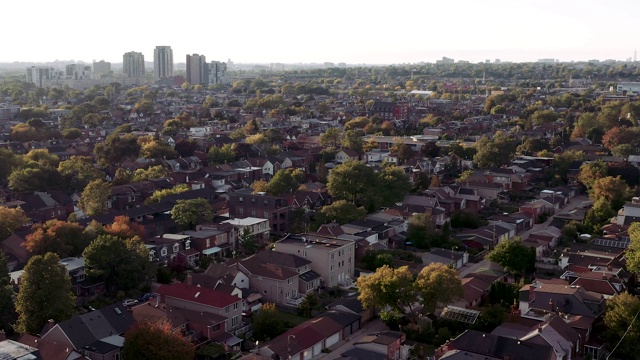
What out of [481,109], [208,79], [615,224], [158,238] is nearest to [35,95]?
[208,79]

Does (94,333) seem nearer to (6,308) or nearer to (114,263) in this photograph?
(6,308)

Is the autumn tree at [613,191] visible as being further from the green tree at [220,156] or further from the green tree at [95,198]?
the green tree at [95,198]

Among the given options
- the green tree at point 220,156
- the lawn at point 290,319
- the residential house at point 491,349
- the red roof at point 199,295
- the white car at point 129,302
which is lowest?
the lawn at point 290,319

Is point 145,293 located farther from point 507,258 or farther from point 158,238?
point 507,258

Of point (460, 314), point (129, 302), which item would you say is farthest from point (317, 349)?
point (129, 302)

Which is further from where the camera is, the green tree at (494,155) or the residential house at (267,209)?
the green tree at (494,155)

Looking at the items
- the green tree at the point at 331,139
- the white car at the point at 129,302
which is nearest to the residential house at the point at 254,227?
the white car at the point at 129,302
